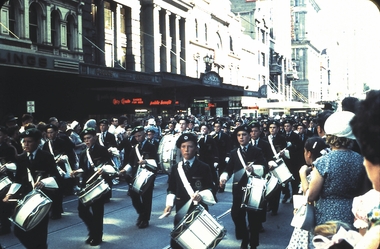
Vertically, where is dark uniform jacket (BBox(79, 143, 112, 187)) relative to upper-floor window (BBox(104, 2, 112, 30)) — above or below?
below

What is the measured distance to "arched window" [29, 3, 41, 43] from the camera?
22230 mm

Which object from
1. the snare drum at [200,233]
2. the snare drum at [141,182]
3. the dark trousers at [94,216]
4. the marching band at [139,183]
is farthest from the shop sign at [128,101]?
the snare drum at [200,233]

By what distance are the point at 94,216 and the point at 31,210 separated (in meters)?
1.77

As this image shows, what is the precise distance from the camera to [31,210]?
611 cm

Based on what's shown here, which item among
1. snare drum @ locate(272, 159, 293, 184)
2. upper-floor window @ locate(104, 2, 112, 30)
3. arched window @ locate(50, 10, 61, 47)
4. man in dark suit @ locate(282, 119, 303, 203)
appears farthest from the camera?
upper-floor window @ locate(104, 2, 112, 30)

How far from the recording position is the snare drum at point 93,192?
7430 millimetres

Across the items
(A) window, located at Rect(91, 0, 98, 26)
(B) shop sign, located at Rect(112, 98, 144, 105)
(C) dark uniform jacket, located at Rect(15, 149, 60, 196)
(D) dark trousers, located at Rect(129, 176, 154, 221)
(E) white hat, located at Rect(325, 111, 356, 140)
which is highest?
(A) window, located at Rect(91, 0, 98, 26)

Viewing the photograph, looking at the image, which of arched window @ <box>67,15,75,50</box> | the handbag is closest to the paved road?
the handbag

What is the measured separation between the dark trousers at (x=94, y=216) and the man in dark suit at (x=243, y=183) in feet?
7.02

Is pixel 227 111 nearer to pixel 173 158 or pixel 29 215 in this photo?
pixel 173 158

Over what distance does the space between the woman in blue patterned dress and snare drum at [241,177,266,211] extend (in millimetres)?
2633

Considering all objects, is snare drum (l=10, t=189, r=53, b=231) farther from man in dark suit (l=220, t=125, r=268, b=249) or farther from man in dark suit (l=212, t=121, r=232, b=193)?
man in dark suit (l=212, t=121, r=232, b=193)

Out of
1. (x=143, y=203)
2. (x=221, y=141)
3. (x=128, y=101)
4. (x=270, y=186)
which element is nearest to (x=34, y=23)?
(x=128, y=101)

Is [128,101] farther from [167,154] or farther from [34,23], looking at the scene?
[167,154]
